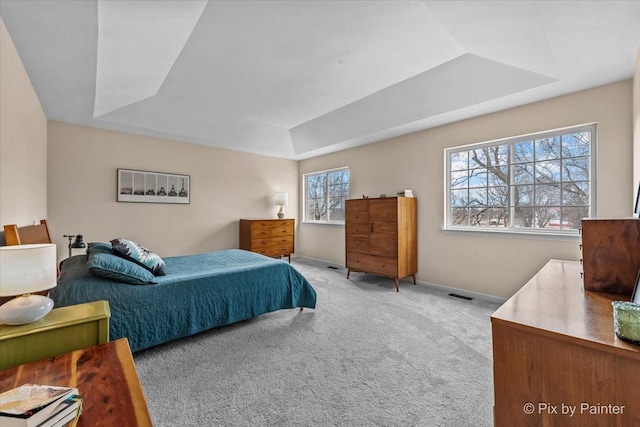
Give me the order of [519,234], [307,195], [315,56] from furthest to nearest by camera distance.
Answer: [307,195]
[519,234]
[315,56]

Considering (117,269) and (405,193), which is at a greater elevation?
(405,193)

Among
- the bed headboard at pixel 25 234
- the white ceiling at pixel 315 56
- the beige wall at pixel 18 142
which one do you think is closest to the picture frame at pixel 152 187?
the white ceiling at pixel 315 56

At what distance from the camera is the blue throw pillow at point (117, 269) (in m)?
2.01

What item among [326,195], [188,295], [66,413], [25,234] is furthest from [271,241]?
[66,413]

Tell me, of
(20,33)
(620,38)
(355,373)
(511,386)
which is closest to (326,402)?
(355,373)

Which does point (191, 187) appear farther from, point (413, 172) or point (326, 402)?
point (326, 402)

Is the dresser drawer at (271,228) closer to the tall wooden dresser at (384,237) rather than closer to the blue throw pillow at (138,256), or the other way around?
the tall wooden dresser at (384,237)

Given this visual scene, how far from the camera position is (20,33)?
1960 millimetres

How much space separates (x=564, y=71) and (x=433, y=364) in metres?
2.72

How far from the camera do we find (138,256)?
7.70ft

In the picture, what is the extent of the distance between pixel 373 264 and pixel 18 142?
13.1 ft

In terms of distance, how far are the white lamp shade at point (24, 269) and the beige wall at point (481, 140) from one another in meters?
3.95

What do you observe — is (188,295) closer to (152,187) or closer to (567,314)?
(567,314)

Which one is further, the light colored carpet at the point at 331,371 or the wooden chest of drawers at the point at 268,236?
the wooden chest of drawers at the point at 268,236
